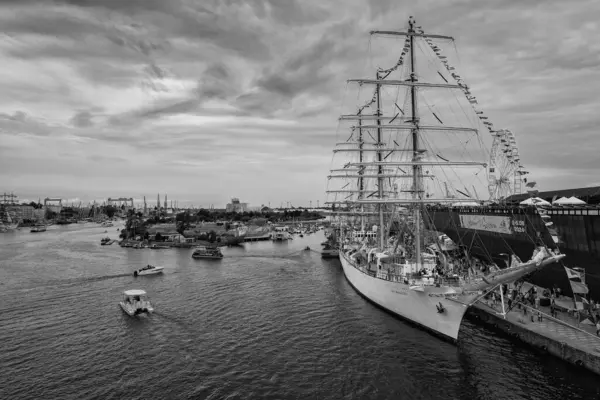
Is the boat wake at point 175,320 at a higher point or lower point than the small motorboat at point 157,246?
lower

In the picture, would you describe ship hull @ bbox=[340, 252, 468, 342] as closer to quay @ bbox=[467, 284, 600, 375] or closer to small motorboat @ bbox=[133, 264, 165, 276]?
quay @ bbox=[467, 284, 600, 375]

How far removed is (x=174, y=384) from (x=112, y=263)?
4600 centimetres

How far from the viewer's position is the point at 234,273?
162 ft

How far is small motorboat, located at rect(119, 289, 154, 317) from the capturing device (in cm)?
2953

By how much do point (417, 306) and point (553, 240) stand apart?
900 cm

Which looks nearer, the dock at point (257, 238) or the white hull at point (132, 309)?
the white hull at point (132, 309)

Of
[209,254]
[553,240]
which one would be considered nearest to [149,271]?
[209,254]

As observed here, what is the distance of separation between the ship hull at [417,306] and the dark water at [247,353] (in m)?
0.83

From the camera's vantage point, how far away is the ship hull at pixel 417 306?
2269 centimetres

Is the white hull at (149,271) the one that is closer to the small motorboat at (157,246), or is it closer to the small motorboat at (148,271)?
the small motorboat at (148,271)

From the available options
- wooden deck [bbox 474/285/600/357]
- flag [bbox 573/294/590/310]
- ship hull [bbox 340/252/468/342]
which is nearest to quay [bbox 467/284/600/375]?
wooden deck [bbox 474/285/600/357]

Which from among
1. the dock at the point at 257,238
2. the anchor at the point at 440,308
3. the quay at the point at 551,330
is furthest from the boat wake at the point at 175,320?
the dock at the point at 257,238

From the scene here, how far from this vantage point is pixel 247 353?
21.8 m

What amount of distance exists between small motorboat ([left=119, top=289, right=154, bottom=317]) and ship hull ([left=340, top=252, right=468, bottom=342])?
60.2 ft
